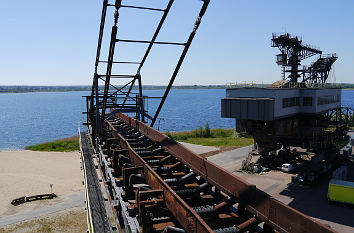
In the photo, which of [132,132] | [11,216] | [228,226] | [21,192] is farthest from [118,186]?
[21,192]

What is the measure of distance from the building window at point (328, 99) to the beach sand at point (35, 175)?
35.4 meters

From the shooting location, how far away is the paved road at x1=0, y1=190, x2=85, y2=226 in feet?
91.1

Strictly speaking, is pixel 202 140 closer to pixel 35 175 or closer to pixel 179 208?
pixel 35 175

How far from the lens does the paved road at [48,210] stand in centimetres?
2777

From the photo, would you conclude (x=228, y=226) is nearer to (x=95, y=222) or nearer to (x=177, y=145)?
(x=177, y=145)

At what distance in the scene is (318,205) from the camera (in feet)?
84.4

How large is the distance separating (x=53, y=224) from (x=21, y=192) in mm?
14012

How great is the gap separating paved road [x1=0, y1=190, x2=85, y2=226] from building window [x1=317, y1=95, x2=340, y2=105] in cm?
3414

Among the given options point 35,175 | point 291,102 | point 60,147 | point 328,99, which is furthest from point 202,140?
point 35,175

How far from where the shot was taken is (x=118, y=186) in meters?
11.2

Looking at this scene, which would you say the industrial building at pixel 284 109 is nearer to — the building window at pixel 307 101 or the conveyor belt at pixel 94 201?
the building window at pixel 307 101

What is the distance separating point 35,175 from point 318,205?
41.2 meters

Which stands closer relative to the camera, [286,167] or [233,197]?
[233,197]

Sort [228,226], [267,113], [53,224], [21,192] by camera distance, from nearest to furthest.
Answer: [228,226] → [53,224] → [267,113] → [21,192]
